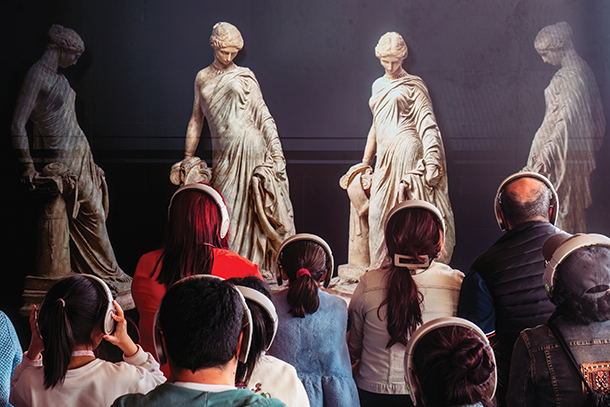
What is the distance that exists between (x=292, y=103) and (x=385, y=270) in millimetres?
4460

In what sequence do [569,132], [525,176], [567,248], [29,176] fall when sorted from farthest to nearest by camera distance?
[569,132] → [29,176] → [525,176] → [567,248]

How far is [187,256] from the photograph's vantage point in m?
2.61

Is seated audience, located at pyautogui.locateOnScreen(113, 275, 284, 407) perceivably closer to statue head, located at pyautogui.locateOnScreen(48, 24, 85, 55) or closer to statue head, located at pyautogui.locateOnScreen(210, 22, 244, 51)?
statue head, located at pyautogui.locateOnScreen(210, 22, 244, 51)

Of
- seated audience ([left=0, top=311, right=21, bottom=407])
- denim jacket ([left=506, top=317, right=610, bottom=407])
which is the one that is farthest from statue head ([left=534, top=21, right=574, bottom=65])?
seated audience ([left=0, top=311, right=21, bottom=407])

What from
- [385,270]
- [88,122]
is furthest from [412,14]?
[385,270]

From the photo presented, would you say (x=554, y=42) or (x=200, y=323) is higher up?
(x=554, y=42)

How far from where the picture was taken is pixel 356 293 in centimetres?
Answer: 271

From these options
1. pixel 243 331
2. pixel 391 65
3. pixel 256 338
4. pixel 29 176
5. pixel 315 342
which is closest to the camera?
pixel 243 331

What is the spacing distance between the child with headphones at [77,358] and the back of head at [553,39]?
6415 millimetres

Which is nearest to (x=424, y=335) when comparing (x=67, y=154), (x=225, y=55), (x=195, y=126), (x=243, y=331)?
(x=243, y=331)

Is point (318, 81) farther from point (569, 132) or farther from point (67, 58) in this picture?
point (569, 132)

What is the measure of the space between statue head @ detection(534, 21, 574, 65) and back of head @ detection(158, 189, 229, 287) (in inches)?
225

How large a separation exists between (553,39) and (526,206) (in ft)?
16.4

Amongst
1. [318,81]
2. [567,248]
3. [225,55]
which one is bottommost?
[567,248]
